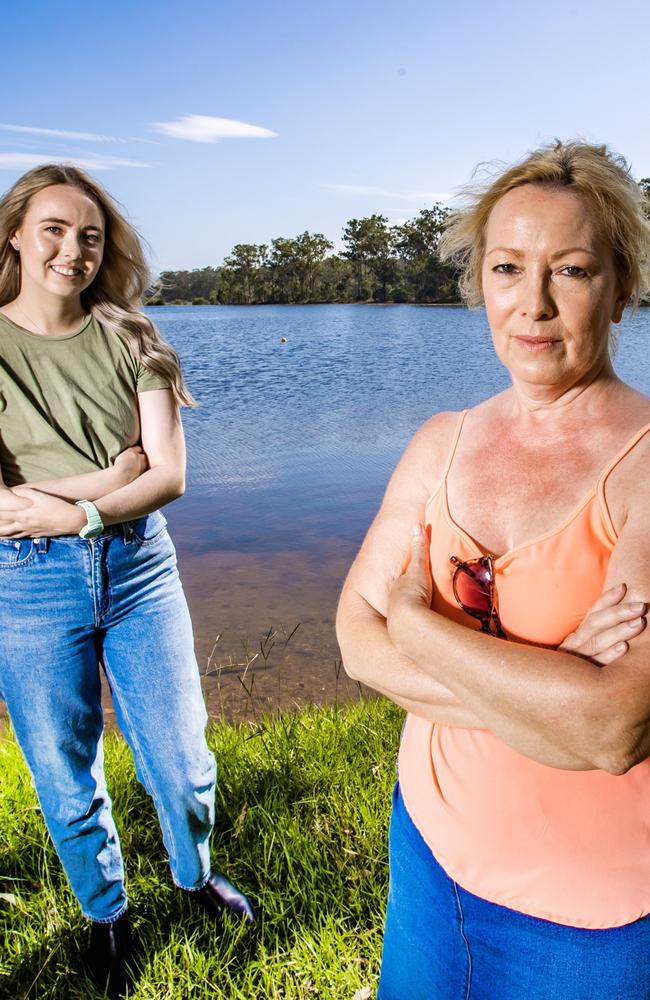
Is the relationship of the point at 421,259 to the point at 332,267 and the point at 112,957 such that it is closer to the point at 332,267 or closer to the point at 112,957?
the point at 332,267

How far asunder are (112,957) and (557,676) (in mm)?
1798

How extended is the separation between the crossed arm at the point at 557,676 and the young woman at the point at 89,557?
1.19 m

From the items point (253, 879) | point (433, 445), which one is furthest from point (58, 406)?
point (253, 879)

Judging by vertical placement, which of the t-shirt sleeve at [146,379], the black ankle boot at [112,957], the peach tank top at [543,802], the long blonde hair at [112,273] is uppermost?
the long blonde hair at [112,273]

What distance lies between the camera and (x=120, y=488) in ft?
8.16

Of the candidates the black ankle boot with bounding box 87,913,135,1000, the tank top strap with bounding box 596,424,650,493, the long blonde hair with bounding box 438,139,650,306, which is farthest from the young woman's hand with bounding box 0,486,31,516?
the tank top strap with bounding box 596,424,650,493

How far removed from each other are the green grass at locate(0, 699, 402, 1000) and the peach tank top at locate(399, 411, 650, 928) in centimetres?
112

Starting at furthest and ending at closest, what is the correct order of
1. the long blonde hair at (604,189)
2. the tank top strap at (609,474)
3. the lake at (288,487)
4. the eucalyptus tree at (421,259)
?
1. the eucalyptus tree at (421,259)
2. the lake at (288,487)
3. the long blonde hair at (604,189)
4. the tank top strap at (609,474)

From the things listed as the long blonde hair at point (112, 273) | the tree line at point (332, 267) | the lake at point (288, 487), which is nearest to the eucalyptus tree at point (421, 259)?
the tree line at point (332, 267)

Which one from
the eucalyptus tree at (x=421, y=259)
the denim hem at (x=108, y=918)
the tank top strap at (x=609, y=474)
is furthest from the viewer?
the eucalyptus tree at (x=421, y=259)

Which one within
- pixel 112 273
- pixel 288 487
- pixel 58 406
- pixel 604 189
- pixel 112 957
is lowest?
pixel 288 487

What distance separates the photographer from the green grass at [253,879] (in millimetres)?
2322

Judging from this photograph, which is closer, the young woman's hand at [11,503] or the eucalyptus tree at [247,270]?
the young woman's hand at [11,503]

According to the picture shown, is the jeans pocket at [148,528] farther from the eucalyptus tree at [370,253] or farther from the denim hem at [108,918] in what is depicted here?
the eucalyptus tree at [370,253]
